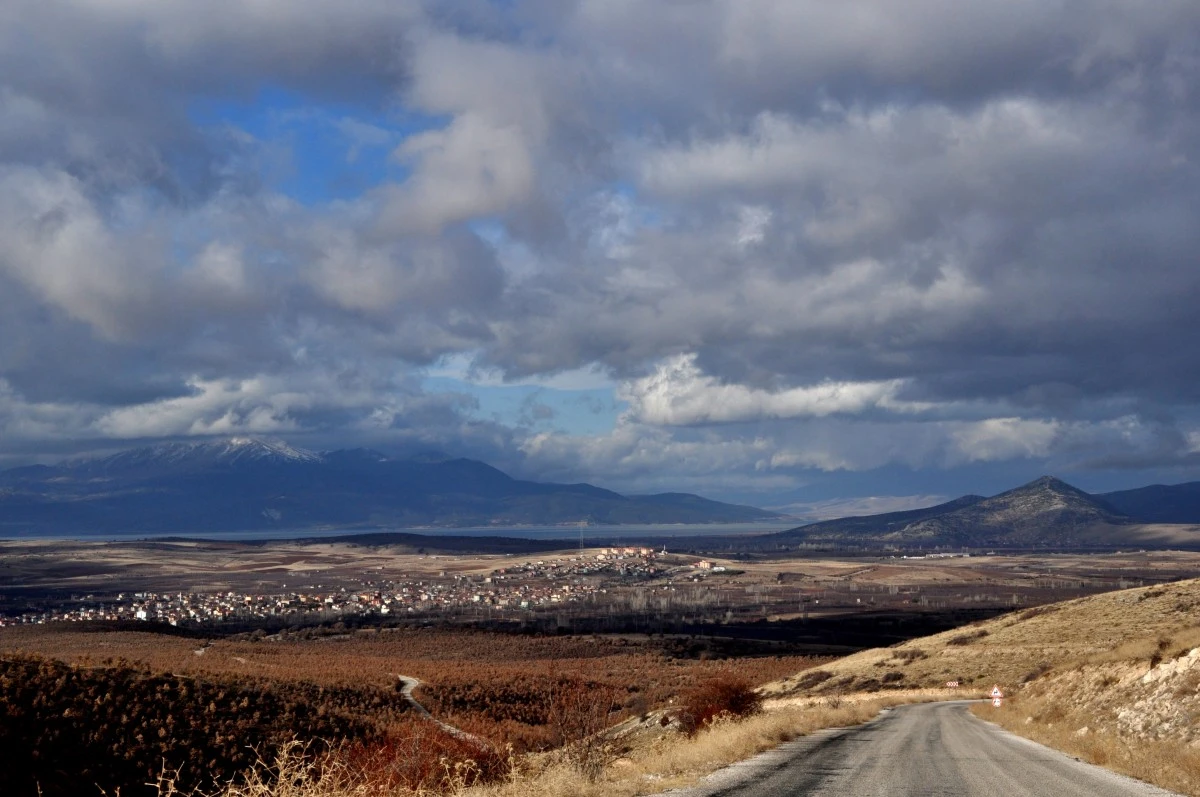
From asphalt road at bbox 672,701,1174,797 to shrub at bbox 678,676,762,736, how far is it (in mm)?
5284

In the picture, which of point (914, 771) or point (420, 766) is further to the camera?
point (420, 766)

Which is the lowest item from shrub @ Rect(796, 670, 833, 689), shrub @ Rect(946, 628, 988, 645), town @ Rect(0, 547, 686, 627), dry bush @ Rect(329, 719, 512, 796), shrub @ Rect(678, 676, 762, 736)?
town @ Rect(0, 547, 686, 627)

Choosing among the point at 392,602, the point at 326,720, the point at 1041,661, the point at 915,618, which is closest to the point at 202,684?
the point at 326,720

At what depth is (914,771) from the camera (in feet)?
59.3

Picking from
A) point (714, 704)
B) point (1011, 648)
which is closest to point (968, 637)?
point (1011, 648)

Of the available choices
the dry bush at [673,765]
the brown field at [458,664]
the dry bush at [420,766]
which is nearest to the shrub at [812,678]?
the brown field at [458,664]

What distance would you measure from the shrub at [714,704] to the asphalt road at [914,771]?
5.28m

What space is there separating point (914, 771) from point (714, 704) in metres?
15.5

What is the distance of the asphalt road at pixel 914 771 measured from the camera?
609 inches

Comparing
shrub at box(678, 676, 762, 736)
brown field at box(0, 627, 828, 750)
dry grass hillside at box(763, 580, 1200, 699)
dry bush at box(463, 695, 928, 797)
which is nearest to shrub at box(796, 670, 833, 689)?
dry grass hillside at box(763, 580, 1200, 699)

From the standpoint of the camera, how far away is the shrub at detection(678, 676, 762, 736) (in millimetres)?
32188

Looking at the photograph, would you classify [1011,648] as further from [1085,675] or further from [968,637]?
[1085,675]

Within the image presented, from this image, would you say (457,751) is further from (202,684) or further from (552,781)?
(202,684)

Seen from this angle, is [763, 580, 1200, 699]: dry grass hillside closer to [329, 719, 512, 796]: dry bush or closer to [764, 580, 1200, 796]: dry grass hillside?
[764, 580, 1200, 796]: dry grass hillside
